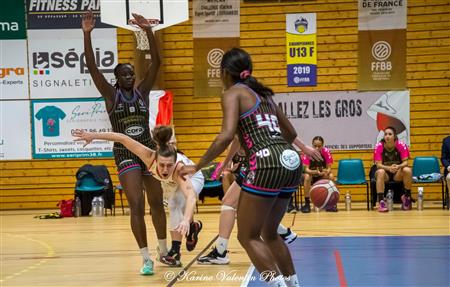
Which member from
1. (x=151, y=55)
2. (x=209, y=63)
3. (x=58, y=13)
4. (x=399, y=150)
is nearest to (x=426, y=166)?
(x=399, y=150)

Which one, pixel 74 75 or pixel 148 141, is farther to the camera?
pixel 74 75

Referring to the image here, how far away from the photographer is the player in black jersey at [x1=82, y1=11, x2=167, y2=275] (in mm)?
Result: 7125

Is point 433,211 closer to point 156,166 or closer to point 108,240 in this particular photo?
point 108,240

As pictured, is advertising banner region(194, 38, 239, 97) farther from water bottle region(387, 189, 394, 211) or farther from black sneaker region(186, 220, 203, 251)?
black sneaker region(186, 220, 203, 251)

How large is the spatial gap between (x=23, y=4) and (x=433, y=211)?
978 centimetres

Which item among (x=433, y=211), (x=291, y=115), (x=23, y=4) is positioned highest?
(x=23, y=4)

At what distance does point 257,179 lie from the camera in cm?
480

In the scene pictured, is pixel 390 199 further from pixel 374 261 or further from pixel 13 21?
pixel 13 21

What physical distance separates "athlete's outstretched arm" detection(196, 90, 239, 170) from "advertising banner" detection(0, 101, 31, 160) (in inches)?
488

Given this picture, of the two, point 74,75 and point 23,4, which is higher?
point 23,4

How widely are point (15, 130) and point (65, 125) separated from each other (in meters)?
1.13

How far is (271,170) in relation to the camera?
479cm

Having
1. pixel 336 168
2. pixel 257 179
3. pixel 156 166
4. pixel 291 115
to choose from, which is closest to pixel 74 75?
pixel 291 115

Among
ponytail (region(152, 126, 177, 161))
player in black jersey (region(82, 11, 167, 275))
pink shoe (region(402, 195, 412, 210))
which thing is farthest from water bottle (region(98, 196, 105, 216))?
ponytail (region(152, 126, 177, 161))
